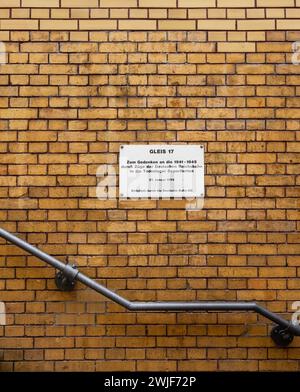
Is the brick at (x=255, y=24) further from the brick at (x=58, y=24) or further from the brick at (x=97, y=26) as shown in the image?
the brick at (x=58, y=24)

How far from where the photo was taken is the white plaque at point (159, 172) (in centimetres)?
407

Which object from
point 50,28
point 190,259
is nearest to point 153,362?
point 190,259

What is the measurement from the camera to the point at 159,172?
4.09 meters

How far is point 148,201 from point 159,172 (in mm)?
204

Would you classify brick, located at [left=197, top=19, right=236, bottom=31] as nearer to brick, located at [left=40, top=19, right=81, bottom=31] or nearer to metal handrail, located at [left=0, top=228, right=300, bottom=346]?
brick, located at [left=40, top=19, right=81, bottom=31]

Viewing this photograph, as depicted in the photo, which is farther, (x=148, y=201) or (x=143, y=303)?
(x=148, y=201)

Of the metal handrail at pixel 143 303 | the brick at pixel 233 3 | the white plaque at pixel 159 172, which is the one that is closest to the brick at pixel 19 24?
the white plaque at pixel 159 172

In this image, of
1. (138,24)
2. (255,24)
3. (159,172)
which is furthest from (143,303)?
(255,24)

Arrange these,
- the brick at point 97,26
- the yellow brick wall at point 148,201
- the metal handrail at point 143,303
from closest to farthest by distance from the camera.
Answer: the metal handrail at point 143,303, the yellow brick wall at point 148,201, the brick at point 97,26

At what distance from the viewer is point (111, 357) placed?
402 cm

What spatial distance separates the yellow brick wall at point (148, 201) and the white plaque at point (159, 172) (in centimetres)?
7

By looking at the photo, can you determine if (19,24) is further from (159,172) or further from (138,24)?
(159,172)

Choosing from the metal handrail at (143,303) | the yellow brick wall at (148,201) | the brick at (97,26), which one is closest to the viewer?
the metal handrail at (143,303)

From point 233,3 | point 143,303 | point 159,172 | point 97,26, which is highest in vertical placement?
point 233,3
